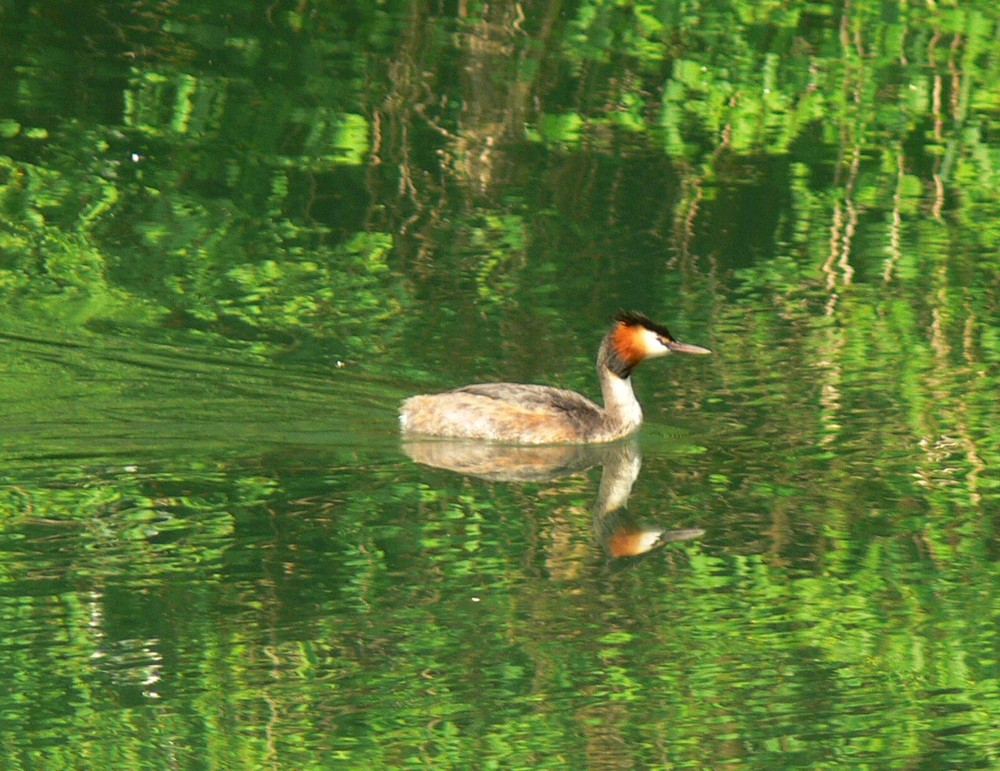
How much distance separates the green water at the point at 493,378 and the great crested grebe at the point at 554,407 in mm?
166

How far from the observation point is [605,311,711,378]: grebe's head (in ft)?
41.2

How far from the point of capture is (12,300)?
45.6 feet

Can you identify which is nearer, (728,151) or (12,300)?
(12,300)

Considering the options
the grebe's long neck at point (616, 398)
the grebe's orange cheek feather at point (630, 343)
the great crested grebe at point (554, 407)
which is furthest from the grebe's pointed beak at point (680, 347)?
the grebe's long neck at point (616, 398)

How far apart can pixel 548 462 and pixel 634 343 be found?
0.96m

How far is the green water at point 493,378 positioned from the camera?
855 centimetres

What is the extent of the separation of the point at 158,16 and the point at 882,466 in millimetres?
11251

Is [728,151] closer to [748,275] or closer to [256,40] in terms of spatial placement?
[748,275]

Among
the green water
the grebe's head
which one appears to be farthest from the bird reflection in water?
the grebe's head

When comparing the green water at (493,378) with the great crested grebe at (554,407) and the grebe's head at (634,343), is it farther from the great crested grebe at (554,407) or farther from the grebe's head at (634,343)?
the grebe's head at (634,343)

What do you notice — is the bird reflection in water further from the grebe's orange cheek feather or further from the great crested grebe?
the grebe's orange cheek feather

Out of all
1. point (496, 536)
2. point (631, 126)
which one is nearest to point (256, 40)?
point (631, 126)

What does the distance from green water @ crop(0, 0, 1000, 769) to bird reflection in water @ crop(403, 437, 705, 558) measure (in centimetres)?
5

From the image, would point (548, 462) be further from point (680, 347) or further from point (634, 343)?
point (680, 347)
